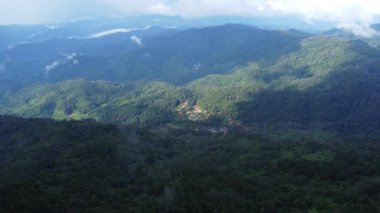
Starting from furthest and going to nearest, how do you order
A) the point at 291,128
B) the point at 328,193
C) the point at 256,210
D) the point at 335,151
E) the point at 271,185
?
the point at 291,128 < the point at 335,151 < the point at 271,185 < the point at 328,193 < the point at 256,210

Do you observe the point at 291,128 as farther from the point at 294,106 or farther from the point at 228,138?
the point at 228,138

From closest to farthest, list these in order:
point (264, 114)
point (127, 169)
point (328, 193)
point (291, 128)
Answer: point (328, 193) → point (127, 169) → point (291, 128) → point (264, 114)

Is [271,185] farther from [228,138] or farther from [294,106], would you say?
[294,106]

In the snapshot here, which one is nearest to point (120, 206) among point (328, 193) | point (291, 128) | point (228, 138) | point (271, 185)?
point (271, 185)

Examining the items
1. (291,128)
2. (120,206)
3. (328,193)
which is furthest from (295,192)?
(291,128)

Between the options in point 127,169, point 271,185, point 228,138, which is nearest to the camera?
point 271,185

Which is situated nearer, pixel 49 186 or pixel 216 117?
pixel 49 186
